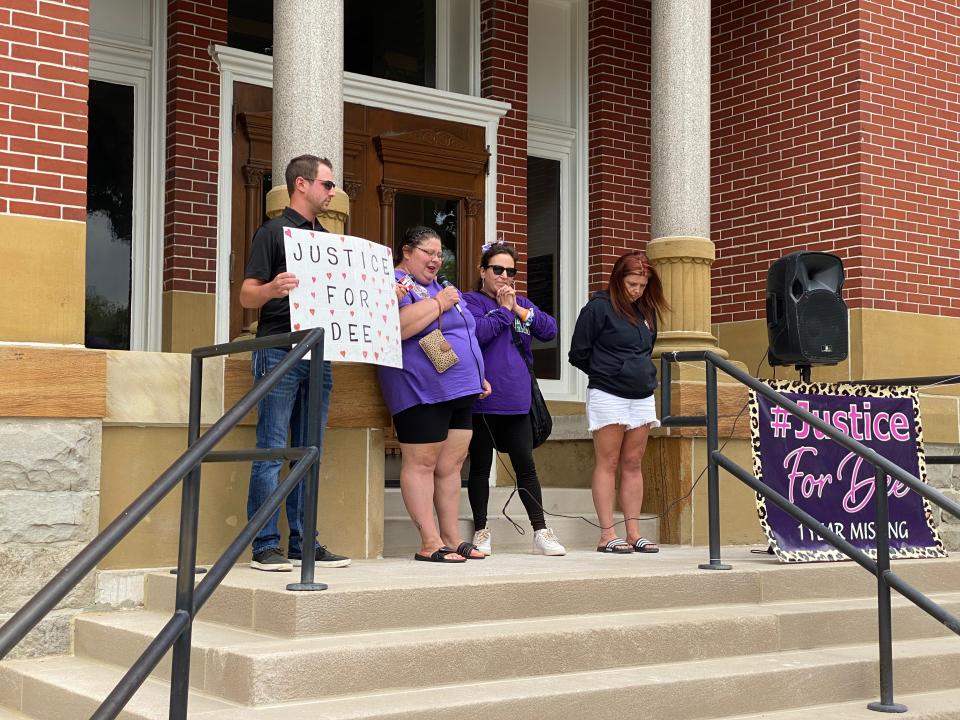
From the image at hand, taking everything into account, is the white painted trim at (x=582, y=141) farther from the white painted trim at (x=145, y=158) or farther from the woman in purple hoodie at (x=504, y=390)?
the woman in purple hoodie at (x=504, y=390)

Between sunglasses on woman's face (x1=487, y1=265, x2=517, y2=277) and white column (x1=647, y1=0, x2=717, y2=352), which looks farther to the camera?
white column (x1=647, y1=0, x2=717, y2=352)

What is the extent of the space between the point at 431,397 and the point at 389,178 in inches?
152

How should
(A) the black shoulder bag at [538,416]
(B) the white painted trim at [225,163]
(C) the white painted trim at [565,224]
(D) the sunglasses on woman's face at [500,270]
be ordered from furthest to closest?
(C) the white painted trim at [565,224], (B) the white painted trim at [225,163], (A) the black shoulder bag at [538,416], (D) the sunglasses on woman's face at [500,270]

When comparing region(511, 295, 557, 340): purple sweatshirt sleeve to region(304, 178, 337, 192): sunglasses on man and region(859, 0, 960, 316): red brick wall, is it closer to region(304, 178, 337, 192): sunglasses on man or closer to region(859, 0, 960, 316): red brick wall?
region(304, 178, 337, 192): sunglasses on man

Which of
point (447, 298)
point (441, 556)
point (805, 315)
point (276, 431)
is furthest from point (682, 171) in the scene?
point (276, 431)

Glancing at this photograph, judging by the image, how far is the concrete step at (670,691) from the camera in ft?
14.1

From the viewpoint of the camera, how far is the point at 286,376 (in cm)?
583

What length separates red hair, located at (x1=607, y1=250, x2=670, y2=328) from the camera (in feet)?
22.9

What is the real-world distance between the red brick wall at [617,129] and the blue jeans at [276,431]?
5249mm

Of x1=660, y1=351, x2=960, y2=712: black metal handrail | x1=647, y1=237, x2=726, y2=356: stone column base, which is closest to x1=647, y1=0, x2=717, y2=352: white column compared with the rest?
x1=647, y1=237, x2=726, y2=356: stone column base

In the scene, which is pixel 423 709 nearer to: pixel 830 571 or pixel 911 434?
pixel 830 571

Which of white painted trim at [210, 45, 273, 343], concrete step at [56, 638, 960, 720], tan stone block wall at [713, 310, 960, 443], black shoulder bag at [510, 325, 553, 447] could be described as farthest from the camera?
tan stone block wall at [713, 310, 960, 443]

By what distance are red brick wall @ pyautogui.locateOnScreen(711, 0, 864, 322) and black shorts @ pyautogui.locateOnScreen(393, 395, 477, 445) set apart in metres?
3.99

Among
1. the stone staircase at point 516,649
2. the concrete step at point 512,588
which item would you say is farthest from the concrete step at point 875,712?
the concrete step at point 512,588
